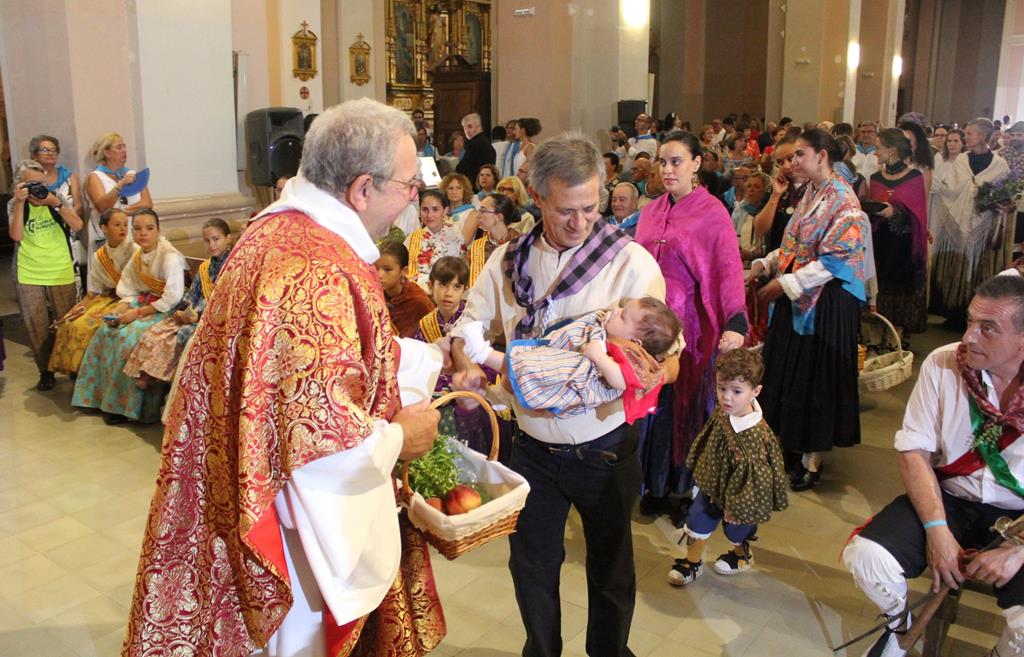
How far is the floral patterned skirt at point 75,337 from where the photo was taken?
20.9 feet

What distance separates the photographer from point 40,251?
6664 millimetres

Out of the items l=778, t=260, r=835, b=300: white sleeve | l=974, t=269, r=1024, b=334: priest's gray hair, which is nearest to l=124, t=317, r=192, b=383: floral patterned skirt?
l=778, t=260, r=835, b=300: white sleeve

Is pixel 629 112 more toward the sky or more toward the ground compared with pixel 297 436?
more toward the sky

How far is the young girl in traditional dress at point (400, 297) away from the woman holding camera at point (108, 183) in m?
3.21

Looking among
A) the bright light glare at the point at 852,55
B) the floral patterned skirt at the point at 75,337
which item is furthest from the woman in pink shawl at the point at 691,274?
the bright light glare at the point at 852,55

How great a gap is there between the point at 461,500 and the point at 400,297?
2.78 meters

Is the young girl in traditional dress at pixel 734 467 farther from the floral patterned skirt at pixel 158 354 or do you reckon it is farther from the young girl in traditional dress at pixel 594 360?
the floral patterned skirt at pixel 158 354

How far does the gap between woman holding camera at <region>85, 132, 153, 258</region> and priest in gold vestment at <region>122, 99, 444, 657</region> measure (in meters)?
5.73

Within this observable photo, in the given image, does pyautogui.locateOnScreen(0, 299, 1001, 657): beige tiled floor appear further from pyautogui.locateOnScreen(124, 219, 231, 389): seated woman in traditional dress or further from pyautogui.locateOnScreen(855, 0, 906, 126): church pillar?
pyautogui.locateOnScreen(855, 0, 906, 126): church pillar

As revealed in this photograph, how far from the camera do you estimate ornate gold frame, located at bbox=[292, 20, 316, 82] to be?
1072 centimetres

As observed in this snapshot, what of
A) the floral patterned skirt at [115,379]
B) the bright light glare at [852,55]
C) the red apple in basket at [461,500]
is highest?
the bright light glare at [852,55]

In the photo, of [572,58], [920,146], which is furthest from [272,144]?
[920,146]

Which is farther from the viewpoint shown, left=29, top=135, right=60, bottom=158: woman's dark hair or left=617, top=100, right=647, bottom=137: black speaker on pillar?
left=617, top=100, right=647, bottom=137: black speaker on pillar

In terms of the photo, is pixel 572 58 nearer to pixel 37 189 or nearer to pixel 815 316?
pixel 37 189
